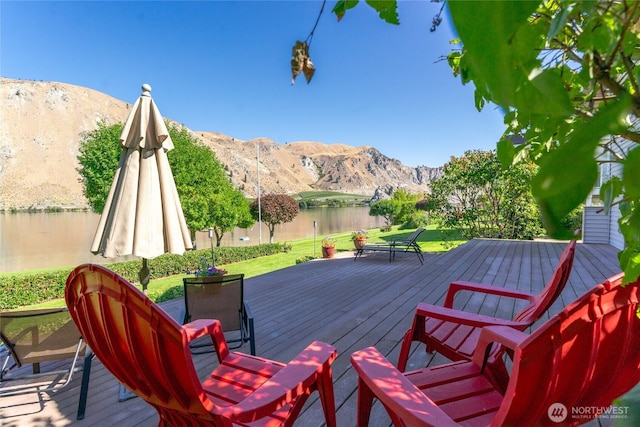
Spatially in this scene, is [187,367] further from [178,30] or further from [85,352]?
[178,30]

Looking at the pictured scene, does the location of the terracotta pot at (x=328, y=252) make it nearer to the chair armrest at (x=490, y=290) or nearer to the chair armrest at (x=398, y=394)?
the chair armrest at (x=490, y=290)

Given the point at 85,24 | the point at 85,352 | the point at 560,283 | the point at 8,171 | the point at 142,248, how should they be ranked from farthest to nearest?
the point at 8,171 < the point at 85,24 < the point at 142,248 < the point at 85,352 < the point at 560,283

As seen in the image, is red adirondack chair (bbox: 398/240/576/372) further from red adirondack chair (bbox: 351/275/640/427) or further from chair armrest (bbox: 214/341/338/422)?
chair armrest (bbox: 214/341/338/422)

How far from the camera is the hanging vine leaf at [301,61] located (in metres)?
0.80

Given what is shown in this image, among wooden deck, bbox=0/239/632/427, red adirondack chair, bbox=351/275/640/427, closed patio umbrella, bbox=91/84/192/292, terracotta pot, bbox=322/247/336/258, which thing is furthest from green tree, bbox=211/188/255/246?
red adirondack chair, bbox=351/275/640/427

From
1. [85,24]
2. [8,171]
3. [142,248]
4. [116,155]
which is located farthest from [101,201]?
[8,171]

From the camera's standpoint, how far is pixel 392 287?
547 cm

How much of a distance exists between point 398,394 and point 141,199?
8.88ft

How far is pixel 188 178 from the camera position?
62.1ft

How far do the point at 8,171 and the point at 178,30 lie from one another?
67172mm

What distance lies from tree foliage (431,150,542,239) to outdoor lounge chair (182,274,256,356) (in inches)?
361

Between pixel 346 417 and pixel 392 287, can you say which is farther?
pixel 392 287

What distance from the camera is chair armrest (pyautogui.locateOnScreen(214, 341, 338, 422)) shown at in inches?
54.3

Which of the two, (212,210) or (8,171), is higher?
(8,171)
